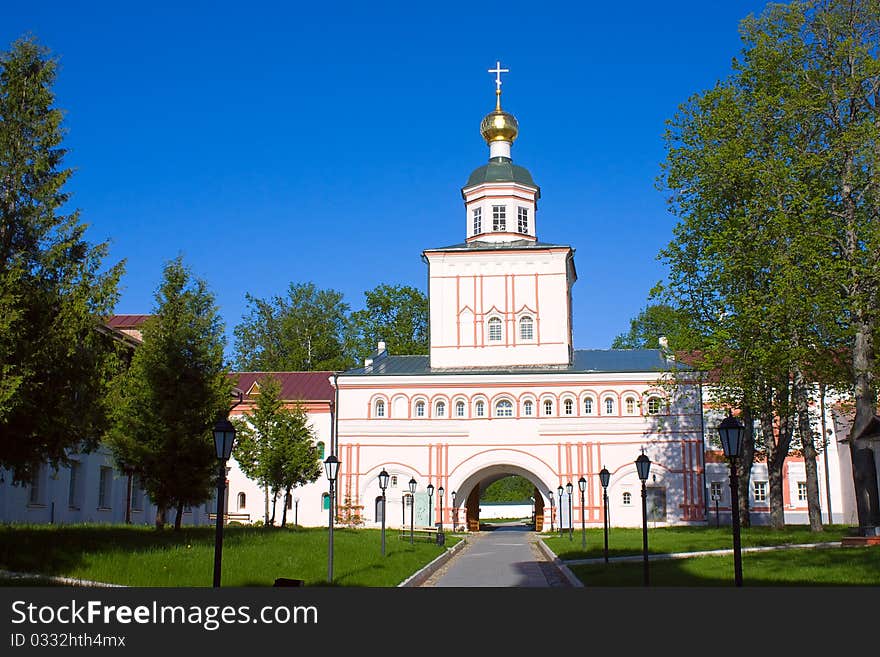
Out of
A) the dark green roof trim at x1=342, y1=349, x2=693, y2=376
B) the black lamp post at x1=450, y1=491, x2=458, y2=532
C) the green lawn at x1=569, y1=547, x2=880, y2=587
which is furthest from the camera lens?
the dark green roof trim at x1=342, y1=349, x2=693, y2=376

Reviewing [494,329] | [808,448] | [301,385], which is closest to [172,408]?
[808,448]

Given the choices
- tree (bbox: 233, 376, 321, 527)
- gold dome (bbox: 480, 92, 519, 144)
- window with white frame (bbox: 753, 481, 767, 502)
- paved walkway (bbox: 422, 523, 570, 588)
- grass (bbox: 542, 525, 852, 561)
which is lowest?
paved walkway (bbox: 422, 523, 570, 588)

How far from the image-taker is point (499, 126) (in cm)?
5225

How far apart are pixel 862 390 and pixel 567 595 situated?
18084 millimetres

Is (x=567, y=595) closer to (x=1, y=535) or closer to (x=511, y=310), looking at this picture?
(x=1, y=535)

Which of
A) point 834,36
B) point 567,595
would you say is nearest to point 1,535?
point 567,595

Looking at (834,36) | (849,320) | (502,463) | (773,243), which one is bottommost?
(502,463)

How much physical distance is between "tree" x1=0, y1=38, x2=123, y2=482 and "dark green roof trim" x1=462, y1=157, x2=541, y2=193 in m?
33.6

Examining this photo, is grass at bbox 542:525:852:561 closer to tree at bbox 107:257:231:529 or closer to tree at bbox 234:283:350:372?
tree at bbox 107:257:231:529

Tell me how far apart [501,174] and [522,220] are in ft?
9.45

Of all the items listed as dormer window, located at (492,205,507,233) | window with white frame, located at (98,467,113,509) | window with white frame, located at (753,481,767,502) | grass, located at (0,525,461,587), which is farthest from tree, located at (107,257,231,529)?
window with white frame, located at (753,481,767,502)

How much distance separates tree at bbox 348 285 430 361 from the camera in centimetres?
7169

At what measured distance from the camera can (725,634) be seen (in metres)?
8.54

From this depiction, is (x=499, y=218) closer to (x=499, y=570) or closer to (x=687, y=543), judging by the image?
(x=687, y=543)
